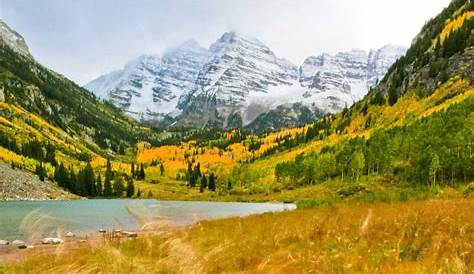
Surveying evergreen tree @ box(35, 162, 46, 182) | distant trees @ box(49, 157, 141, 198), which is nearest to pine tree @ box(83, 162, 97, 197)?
distant trees @ box(49, 157, 141, 198)

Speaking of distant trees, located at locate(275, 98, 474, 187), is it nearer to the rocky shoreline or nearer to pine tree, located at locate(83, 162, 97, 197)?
pine tree, located at locate(83, 162, 97, 197)

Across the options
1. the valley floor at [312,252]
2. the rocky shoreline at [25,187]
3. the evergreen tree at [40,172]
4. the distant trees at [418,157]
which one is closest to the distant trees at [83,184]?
the evergreen tree at [40,172]

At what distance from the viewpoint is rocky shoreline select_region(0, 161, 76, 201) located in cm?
13940

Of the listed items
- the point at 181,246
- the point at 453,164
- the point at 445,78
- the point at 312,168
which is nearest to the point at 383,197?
the point at 181,246

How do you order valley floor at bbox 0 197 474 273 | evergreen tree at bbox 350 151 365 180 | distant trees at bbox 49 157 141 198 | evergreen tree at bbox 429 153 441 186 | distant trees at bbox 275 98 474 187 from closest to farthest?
valley floor at bbox 0 197 474 273
evergreen tree at bbox 429 153 441 186
distant trees at bbox 275 98 474 187
evergreen tree at bbox 350 151 365 180
distant trees at bbox 49 157 141 198

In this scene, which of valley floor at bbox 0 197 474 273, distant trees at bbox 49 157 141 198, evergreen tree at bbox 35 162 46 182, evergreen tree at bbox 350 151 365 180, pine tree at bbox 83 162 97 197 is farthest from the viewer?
pine tree at bbox 83 162 97 197

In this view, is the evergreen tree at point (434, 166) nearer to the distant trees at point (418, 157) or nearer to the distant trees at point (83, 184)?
the distant trees at point (418, 157)

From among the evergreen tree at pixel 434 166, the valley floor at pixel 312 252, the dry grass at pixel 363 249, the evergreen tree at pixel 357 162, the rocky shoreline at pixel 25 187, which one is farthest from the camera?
the rocky shoreline at pixel 25 187

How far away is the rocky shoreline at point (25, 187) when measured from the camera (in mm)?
139400

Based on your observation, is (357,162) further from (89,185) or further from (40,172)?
(40,172)

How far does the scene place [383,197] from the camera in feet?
108

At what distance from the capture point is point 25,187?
149 m

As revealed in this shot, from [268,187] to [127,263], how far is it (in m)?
168

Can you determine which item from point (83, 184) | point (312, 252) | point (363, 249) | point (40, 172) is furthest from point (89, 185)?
point (363, 249)
